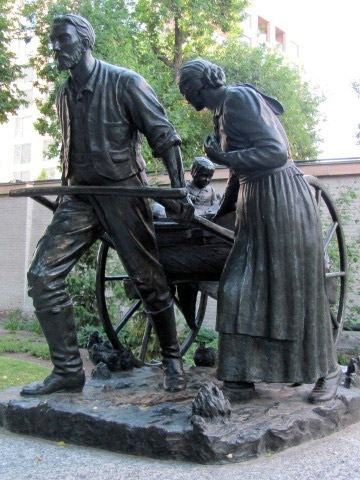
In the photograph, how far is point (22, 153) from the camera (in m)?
35.3

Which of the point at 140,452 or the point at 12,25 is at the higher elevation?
Answer: the point at 12,25

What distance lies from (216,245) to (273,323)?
81cm

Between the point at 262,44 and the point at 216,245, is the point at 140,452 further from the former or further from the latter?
the point at 262,44

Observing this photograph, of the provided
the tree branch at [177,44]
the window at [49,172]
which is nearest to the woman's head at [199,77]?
the tree branch at [177,44]

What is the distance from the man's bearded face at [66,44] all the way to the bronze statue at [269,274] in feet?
2.76

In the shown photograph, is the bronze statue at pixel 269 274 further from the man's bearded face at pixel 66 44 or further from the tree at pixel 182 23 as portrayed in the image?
the tree at pixel 182 23

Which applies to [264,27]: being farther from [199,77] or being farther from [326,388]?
[326,388]

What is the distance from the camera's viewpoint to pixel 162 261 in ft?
12.5

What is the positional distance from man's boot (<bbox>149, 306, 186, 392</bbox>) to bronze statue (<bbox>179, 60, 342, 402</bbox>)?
437 millimetres

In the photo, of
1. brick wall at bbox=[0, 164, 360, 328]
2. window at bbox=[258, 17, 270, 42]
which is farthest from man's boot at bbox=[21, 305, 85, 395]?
window at bbox=[258, 17, 270, 42]

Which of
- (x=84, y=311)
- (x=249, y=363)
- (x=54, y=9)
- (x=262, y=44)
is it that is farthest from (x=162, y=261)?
(x=262, y=44)

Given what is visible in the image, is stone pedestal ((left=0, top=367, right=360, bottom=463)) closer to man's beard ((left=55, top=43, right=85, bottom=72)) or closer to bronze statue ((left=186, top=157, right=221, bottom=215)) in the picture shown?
bronze statue ((left=186, top=157, right=221, bottom=215))

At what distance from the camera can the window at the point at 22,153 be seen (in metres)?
35.0

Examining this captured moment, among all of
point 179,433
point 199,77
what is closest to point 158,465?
point 179,433
